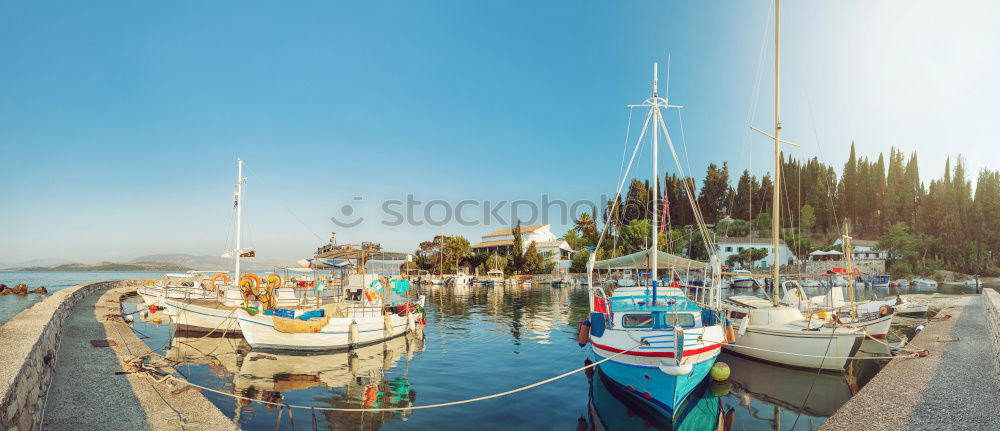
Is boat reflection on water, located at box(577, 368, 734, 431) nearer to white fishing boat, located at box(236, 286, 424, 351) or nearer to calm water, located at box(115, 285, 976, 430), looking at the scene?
calm water, located at box(115, 285, 976, 430)

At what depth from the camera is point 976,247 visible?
234 ft

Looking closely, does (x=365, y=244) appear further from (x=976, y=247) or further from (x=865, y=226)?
(x=865, y=226)

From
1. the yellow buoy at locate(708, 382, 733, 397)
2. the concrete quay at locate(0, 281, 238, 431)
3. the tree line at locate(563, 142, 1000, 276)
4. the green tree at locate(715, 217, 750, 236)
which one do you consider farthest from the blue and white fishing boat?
the green tree at locate(715, 217, 750, 236)

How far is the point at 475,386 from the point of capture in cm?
1518

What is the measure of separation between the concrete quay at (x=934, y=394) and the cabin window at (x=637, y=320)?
459 centimetres

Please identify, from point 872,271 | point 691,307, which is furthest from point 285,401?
point 872,271

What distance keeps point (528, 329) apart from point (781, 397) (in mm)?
15143

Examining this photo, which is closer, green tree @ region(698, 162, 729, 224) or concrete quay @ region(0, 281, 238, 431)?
concrete quay @ region(0, 281, 238, 431)

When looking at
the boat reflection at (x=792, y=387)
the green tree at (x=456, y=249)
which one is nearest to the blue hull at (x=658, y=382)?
the boat reflection at (x=792, y=387)

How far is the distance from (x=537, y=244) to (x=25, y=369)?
9360 centimetres

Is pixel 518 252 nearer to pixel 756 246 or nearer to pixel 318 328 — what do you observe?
pixel 756 246

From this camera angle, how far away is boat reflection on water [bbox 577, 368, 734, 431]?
1162 cm

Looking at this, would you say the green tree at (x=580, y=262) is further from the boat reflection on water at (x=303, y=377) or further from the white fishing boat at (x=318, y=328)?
the white fishing boat at (x=318, y=328)

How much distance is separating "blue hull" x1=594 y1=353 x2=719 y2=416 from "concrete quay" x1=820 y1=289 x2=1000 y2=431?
10.3ft
